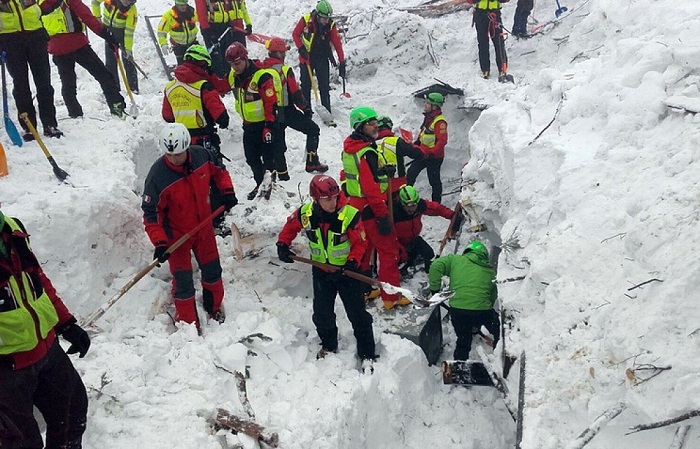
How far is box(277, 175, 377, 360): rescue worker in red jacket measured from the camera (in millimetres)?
4902

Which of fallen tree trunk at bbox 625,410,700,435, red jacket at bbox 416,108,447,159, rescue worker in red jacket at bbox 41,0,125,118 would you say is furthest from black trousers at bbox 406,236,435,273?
fallen tree trunk at bbox 625,410,700,435

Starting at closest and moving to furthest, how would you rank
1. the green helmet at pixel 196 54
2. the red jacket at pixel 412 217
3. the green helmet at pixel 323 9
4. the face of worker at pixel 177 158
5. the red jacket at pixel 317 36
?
the face of worker at pixel 177 158, the green helmet at pixel 196 54, the red jacket at pixel 412 217, the green helmet at pixel 323 9, the red jacket at pixel 317 36

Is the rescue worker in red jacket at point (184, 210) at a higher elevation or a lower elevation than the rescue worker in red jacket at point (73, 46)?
lower

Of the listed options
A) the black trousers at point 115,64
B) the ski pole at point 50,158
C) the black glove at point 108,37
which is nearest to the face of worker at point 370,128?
the ski pole at point 50,158

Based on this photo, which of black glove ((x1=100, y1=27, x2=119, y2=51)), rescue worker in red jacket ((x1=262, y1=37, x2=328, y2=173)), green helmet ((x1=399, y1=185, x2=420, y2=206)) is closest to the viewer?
black glove ((x1=100, y1=27, x2=119, y2=51))

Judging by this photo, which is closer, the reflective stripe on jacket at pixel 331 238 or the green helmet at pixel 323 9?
the reflective stripe on jacket at pixel 331 238

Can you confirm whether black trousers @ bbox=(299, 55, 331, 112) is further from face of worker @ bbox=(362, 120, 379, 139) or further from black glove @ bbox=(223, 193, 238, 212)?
black glove @ bbox=(223, 193, 238, 212)

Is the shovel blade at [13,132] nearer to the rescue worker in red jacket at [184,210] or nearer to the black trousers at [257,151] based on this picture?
the rescue worker in red jacket at [184,210]

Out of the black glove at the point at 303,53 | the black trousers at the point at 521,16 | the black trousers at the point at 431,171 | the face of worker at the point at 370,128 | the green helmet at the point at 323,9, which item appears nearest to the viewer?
the face of worker at the point at 370,128

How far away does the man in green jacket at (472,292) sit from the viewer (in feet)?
19.0

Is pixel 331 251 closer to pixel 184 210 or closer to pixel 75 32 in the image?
pixel 184 210

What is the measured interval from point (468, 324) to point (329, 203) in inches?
87.1

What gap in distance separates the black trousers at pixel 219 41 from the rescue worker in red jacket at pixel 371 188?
413 centimetres

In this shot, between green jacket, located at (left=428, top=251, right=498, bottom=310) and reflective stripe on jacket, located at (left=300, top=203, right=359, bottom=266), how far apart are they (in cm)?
145
